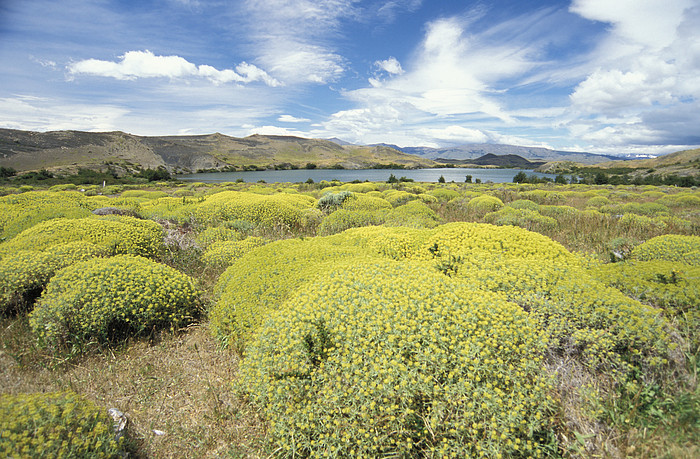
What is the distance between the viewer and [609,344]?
115 inches

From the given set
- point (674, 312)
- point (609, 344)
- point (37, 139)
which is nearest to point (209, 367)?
point (609, 344)

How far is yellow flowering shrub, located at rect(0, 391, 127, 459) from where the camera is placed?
2.14m

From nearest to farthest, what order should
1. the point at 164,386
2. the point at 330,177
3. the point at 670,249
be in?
the point at 164,386 → the point at 670,249 → the point at 330,177

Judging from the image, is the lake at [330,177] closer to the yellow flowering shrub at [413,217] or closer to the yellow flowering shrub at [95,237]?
the yellow flowering shrub at [413,217]

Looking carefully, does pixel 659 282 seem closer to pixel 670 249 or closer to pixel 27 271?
pixel 670 249

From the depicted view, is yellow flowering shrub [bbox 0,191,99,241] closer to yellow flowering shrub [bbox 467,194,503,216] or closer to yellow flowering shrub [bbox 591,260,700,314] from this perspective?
yellow flowering shrub [bbox 591,260,700,314]

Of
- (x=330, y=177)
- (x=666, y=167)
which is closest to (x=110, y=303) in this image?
(x=330, y=177)

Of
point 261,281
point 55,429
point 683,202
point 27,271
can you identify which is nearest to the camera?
point 55,429

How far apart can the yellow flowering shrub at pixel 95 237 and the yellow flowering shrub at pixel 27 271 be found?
2.34 feet

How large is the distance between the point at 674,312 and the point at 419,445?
3041 millimetres

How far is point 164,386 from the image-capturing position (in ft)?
12.9

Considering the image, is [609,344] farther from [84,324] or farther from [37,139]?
[37,139]

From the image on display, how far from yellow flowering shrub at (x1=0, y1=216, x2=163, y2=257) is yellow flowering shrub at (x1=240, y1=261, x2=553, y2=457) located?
5469mm

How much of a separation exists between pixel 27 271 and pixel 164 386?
3.64m
